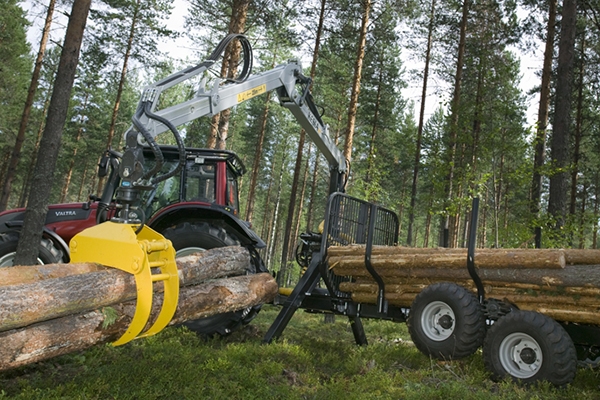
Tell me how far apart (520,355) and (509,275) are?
0.79 m

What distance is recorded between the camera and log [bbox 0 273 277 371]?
3.11 m

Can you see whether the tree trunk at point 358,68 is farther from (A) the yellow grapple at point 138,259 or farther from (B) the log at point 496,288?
(A) the yellow grapple at point 138,259

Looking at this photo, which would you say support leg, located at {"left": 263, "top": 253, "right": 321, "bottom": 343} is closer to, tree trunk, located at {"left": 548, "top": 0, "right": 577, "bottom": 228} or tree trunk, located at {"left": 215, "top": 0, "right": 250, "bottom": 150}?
tree trunk, located at {"left": 548, "top": 0, "right": 577, "bottom": 228}

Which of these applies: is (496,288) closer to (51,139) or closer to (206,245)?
(206,245)

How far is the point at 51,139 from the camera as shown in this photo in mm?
7242

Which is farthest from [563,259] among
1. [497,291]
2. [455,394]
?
[455,394]

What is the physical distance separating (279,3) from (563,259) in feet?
42.3

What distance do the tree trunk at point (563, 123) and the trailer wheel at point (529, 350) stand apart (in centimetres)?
653

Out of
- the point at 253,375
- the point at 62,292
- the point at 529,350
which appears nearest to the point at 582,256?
the point at 529,350

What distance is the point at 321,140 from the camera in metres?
7.64

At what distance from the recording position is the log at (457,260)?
4551 mm

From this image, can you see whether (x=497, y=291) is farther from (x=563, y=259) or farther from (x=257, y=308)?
(x=257, y=308)

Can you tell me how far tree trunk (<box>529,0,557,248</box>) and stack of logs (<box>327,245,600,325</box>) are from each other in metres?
6.43

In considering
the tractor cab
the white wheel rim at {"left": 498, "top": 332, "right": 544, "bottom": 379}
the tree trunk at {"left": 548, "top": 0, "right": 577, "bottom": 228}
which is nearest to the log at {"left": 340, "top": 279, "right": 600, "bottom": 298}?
the white wheel rim at {"left": 498, "top": 332, "right": 544, "bottom": 379}
